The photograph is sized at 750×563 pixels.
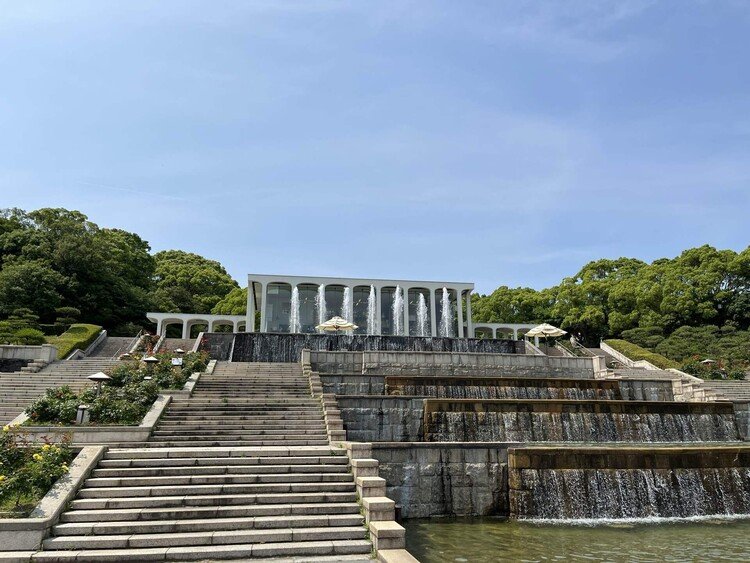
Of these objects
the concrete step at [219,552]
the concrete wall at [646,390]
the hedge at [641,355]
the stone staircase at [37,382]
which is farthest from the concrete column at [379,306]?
the concrete step at [219,552]

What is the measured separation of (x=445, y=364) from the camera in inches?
1006

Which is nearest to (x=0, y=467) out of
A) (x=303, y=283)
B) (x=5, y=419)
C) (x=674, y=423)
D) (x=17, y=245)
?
(x=5, y=419)

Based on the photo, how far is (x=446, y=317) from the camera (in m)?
51.5

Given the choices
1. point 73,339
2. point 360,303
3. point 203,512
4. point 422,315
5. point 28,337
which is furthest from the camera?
point 422,315

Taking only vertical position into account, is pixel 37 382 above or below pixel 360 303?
below

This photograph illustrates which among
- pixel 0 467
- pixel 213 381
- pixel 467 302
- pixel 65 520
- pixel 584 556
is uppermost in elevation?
pixel 467 302

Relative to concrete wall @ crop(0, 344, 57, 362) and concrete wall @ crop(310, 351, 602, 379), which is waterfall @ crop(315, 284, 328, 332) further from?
concrete wall @ crop(0, 344, 57, 362)

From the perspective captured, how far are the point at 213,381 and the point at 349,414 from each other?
562 centimetres

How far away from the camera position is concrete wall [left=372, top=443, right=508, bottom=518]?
12906 millimetres

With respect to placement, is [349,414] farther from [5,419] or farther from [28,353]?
[28,353]

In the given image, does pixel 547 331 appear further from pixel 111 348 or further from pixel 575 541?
pixel 111 348

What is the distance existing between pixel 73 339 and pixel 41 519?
27773mm

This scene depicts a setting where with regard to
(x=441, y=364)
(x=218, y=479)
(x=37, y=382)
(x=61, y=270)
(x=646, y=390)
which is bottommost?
(x=218, y=479)

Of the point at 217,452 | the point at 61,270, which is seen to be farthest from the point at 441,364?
the point at 61,270
